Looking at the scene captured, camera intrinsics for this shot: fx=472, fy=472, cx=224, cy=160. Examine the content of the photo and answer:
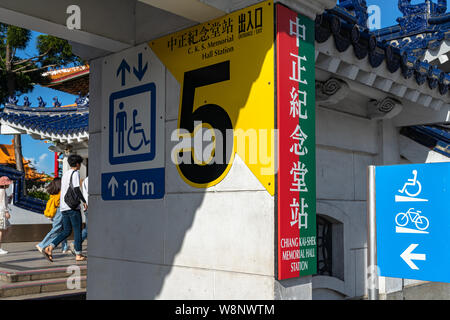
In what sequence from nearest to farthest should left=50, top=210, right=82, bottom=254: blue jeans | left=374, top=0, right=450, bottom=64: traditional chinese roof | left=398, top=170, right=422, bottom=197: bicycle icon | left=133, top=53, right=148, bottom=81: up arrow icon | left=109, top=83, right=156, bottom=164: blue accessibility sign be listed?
left=398, top=170, right=422, bottom=197: bicycle icon, left=109, top=83, right=156, bottom=164: blue accessibility sign, left=133, top=53, right=148, bottom=81: up arrow icon, left=50, top=210, right=82, bottom=254: blue jeans, left=374, top=0, right=450, bottom=64: traditional chinese roof

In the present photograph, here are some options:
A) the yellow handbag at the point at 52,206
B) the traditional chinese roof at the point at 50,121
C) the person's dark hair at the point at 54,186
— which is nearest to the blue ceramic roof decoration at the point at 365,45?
the person's dark hair at the point at 54,186

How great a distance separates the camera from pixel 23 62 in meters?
23.1

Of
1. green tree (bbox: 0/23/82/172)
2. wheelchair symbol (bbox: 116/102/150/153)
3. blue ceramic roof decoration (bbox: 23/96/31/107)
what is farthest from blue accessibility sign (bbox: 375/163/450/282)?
green tree (bbox: 0/23/82/172)

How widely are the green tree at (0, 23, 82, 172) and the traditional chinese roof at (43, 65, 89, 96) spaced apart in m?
0.54

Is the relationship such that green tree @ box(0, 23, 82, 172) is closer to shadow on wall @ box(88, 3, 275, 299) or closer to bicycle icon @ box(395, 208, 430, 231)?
shadow on wall @ box(88, 3, 275, 299)

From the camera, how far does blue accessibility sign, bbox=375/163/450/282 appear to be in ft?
9.67

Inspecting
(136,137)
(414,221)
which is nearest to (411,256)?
(414,221)

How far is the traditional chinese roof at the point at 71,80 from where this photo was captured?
70.3 feet

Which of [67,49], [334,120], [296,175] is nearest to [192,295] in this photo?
[296,175]

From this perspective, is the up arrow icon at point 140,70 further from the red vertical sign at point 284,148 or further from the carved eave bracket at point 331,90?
the carved eave bracket at point 331,90

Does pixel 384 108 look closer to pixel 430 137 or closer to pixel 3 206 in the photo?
pixel 430 137

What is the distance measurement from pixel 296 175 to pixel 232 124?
655 millimetres

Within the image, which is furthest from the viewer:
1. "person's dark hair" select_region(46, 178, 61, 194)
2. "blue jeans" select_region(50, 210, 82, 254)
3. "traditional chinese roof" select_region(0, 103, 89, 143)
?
"traditional chinese roof" select_region(0, 103, 89, 143)

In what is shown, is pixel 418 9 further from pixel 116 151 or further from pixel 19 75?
pixel 19 75
